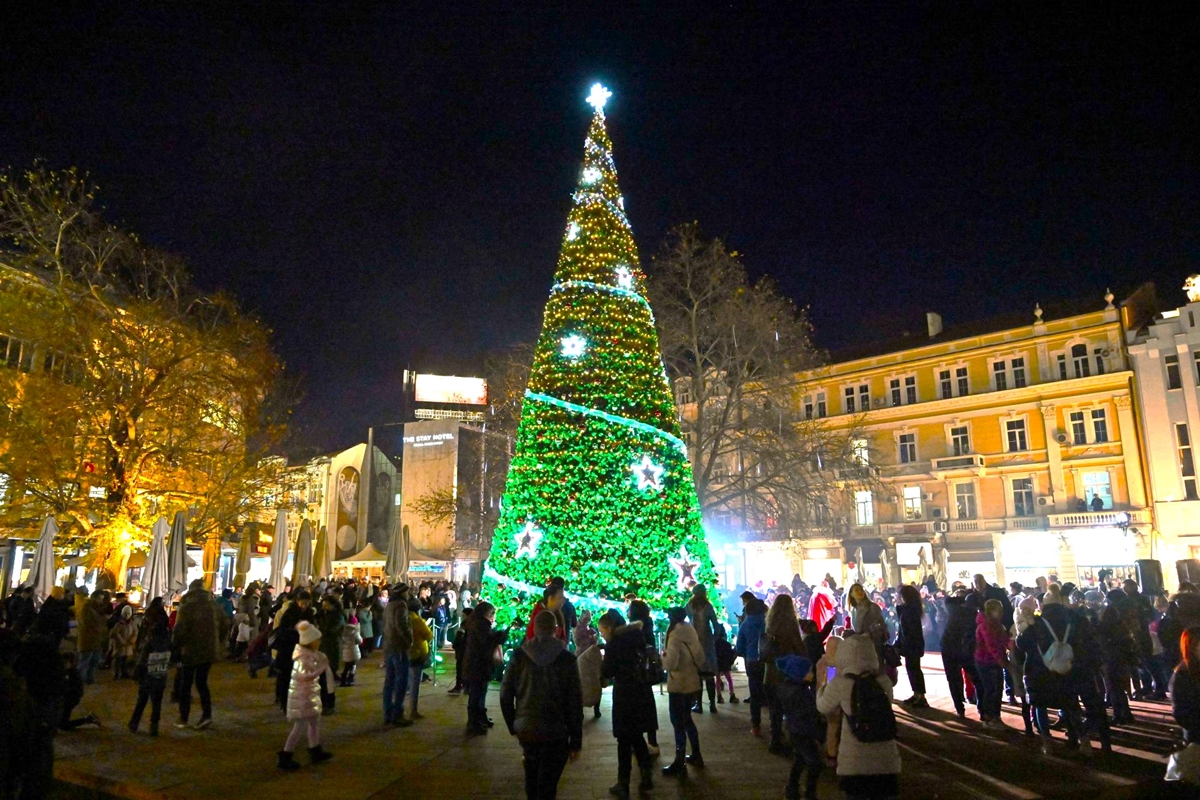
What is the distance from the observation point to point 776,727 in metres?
8.62

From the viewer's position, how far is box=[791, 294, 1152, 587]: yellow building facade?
116 feet

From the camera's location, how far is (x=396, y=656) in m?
10.2

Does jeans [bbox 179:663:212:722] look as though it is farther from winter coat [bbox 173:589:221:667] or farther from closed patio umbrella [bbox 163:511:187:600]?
closed patio umbrella [bbox 163:511:187:600]

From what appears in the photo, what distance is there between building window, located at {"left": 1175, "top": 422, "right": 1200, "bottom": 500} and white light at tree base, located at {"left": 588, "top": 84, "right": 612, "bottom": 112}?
30.6 m

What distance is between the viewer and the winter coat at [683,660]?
7762 millimetres

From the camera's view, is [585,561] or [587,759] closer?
[587,759]

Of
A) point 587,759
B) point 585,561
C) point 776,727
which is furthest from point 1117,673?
point 585,561

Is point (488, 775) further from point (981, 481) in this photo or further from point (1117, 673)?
point (981, 481)

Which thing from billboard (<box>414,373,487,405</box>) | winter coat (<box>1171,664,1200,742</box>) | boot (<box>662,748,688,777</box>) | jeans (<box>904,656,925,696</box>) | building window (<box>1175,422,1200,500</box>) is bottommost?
boot (<box>662,748,688,777</box>)

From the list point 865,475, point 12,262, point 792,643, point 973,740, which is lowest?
point 973,740

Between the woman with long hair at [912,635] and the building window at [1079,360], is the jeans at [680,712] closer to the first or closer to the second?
the woman with long hair at [912,635]

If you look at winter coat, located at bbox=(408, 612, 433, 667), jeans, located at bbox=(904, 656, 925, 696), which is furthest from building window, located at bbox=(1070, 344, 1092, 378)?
winter coat, located at bbox=(408, 612, 433, 667)

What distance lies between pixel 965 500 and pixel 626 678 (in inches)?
1486

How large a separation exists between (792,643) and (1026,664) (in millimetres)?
2785
